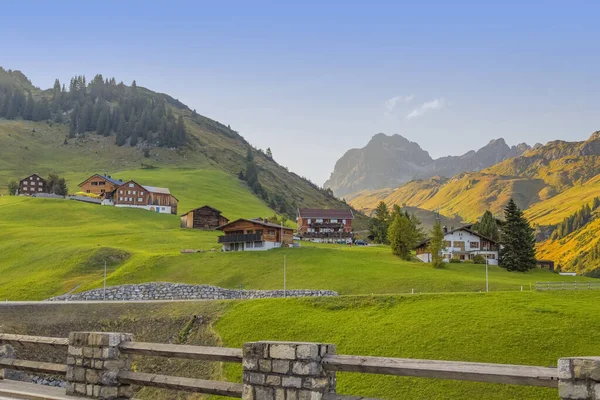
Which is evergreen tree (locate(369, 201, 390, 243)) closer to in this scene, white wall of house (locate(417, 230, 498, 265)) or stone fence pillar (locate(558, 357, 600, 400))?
white wall of house (locate(417, 230, 498, 265))

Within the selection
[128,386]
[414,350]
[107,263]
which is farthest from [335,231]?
[128,386]

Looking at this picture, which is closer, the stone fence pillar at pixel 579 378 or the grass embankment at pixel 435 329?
the stone fence pillar at pixel 579 378

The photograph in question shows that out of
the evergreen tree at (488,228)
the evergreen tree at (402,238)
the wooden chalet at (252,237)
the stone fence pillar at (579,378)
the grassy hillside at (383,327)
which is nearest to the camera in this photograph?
the stone fence pillar at (579,378)

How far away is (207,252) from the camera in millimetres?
84375

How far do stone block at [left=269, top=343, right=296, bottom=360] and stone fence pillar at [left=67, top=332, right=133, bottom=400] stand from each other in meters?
4.65

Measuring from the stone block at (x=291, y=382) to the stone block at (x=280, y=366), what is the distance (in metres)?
0.14

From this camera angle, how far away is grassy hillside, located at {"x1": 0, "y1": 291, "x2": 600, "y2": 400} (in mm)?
33250

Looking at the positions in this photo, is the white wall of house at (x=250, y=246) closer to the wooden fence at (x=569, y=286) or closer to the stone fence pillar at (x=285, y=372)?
the wooden fence at (x=569, y=286)

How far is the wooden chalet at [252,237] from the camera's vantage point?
88938mm

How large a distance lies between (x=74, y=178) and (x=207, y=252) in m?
126

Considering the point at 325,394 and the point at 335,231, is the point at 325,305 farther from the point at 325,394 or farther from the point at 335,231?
the point at 335,231

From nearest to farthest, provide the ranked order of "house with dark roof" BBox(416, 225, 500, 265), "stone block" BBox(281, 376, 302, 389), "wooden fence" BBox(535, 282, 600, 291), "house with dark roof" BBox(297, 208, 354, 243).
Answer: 1. "stone block" BBox(281, 376, 302, 389)
2. "wooden fence" BBox(535, 282, 600, 291)
3. "house with dark roof" BBox(416, 225, 500, 265)
4. "house with dark roof" BBox(297, 208, 354, 243)

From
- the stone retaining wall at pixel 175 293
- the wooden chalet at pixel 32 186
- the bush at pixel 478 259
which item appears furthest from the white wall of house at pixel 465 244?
the wooden chalet at pixel 32 186

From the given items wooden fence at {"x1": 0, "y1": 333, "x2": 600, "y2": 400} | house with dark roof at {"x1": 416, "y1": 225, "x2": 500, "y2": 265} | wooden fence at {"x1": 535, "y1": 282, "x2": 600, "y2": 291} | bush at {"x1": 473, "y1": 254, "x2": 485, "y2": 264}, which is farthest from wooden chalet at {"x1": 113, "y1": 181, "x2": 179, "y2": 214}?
wooden fence at {"x1": 0, "y1": 333, "x2": 600, "y2": 400}
